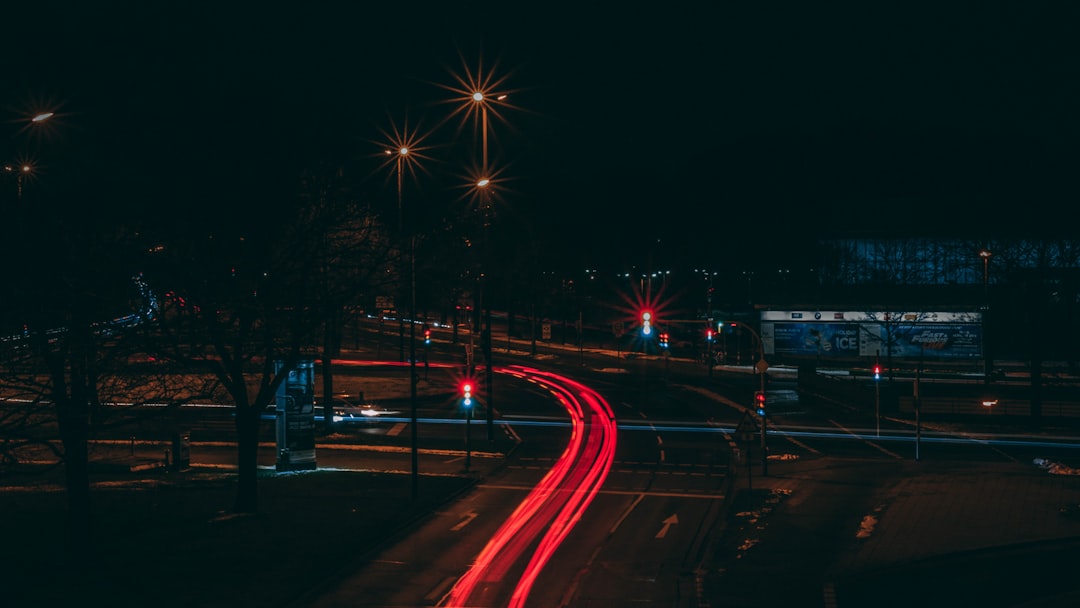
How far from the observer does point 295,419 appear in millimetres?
28297

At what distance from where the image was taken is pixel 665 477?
27656mm

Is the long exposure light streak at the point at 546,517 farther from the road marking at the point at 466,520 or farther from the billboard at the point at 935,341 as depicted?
the billboard at the point at 935,341

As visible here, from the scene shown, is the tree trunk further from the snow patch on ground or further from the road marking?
the snow patch on ground

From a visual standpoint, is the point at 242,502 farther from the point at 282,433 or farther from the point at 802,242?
the point at 802,242

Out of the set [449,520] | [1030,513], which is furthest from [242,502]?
[1030,513]

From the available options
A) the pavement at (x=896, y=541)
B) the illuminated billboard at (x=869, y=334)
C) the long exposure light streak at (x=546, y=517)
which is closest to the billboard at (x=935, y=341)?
the illuminated billboard at (x=869, y=334)

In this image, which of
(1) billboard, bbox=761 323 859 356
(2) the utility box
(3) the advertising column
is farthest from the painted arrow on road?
(1) billboard, bbox=761 323 859 356

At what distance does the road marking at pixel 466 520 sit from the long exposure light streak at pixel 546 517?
0.91m

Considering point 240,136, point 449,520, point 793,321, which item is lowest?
point 449,520

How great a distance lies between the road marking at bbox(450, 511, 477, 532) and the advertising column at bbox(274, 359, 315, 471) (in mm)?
7784

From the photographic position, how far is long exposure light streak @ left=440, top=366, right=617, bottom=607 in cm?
1662

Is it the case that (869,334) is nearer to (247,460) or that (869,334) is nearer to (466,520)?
(466,520)

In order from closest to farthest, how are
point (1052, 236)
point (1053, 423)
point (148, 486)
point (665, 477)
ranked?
point (148, 486), point (665, 477), point (1053, 423), point (1052, 236)

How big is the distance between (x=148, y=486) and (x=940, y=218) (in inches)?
3331
